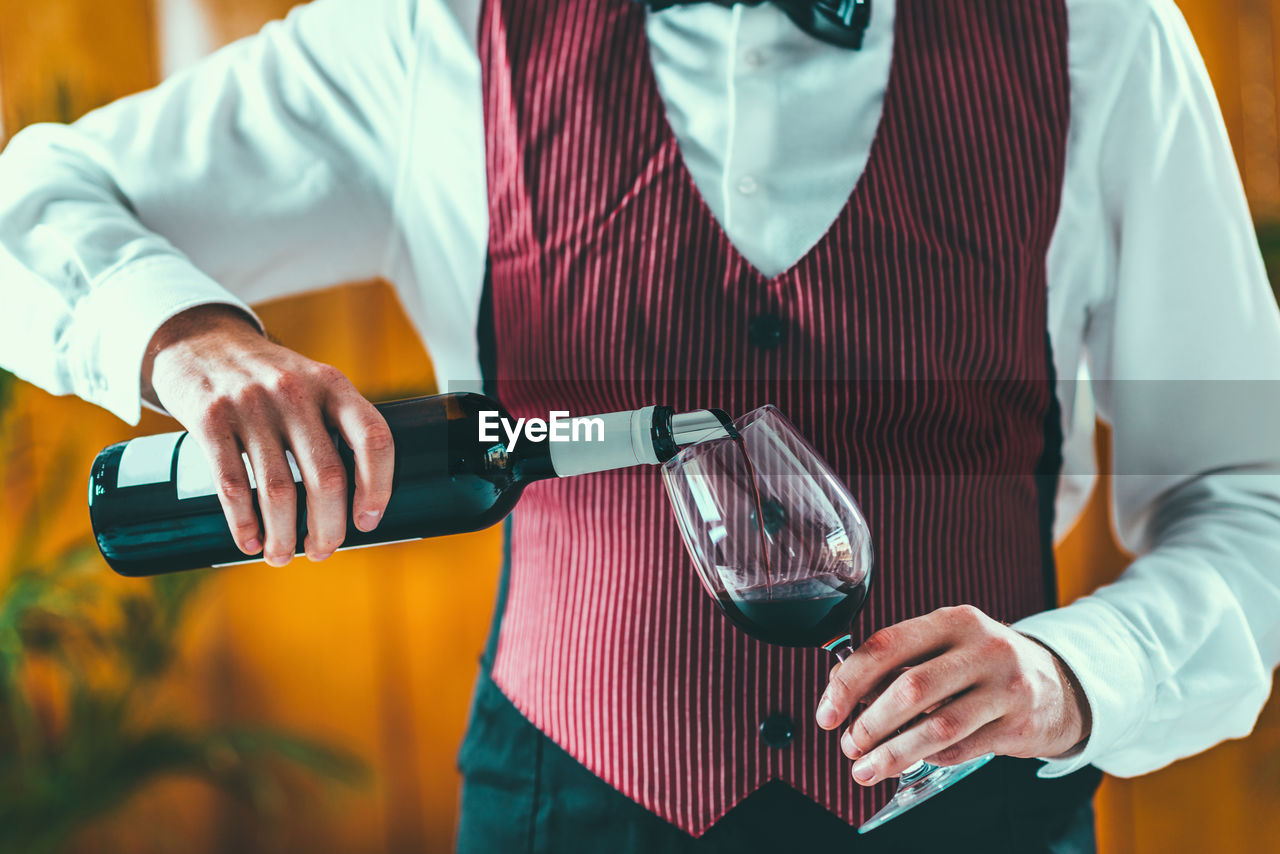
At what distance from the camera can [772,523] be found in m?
0.65

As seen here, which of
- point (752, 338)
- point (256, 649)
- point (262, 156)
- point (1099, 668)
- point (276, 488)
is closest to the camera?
point (276, 488)

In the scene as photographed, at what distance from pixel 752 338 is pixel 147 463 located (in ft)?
1.49

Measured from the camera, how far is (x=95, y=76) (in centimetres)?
220

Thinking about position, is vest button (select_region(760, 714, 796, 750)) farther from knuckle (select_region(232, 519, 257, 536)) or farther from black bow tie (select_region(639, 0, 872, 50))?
black bow tie (select_region(639, 0, 872, 50))

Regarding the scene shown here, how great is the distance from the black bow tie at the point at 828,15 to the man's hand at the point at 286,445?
483mm

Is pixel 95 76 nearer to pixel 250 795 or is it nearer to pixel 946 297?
pixel 250 795

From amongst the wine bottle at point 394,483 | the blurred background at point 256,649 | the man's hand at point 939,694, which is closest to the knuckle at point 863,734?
the man's hand at point 939,694

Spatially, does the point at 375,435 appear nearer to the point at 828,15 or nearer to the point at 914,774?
the point at 914,774

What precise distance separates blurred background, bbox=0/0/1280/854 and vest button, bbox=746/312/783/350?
1402 mm

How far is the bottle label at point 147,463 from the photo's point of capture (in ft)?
2.23

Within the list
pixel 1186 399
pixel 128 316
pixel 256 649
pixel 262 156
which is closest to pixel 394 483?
Result: pixel 128 316

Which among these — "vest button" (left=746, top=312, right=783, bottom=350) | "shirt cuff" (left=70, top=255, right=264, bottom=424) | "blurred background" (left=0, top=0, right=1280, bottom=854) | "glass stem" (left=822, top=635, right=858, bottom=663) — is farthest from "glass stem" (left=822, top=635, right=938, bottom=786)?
"blurred background" (left=0, top=0, right=1280, bottom=854)

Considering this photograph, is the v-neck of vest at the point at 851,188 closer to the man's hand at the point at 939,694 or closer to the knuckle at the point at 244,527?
the man's hand at the point at 939,694

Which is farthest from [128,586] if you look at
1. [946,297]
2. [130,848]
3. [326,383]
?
[946,297]
